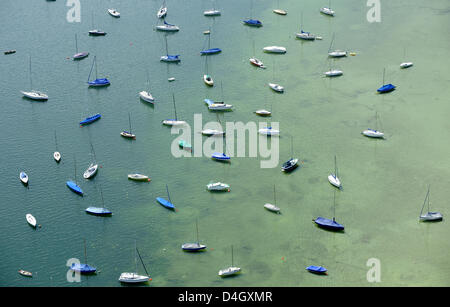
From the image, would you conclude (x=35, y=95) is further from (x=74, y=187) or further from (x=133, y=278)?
(x=133, y=278)

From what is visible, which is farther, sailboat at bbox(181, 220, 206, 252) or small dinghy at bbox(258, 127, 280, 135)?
small dinghy at bbox(258, 127, 280, 135)

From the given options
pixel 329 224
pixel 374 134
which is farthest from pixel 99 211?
pixel 374 134

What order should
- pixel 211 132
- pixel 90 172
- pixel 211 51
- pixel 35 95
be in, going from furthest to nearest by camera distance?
1. pixel 211 51
2. pixel 35 95
3. pixel 211 132
4. pixel 90 172

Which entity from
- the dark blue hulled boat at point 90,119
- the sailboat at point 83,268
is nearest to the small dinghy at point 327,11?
the dark blue hulled boat at point 90,119

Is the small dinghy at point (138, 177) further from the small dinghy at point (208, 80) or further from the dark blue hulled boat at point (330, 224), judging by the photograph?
the small dinghy at point (208, 80)

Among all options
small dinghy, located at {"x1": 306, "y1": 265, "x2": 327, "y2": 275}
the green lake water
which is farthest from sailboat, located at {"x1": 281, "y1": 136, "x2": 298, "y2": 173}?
small dinghy, located at {"x1": 306, "y1": 265, "x2": 327, "y2": 275}

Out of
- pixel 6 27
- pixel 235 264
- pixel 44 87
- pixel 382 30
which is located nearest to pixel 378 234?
pixel 235 264

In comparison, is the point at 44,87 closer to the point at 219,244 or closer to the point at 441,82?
the point at 219,244

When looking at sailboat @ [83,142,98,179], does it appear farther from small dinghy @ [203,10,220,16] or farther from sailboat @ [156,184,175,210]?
small dinghy @ [203,10,220,16]
